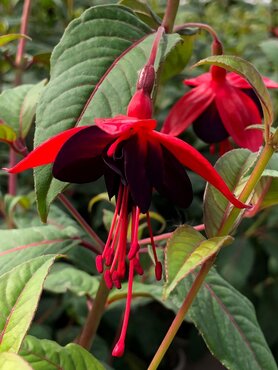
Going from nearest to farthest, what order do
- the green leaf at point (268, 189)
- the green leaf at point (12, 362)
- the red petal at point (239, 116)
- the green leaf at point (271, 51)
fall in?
the green leaf at point (12, 362)
the green leaf at point (268, 189)
the red petal at point (239, 116)
the green leaf at point (271, 51)

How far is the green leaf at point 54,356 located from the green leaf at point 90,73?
0.12m

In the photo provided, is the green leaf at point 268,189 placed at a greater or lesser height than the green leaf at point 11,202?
greater

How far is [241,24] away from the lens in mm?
2262

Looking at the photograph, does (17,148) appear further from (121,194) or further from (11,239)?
(121,194)

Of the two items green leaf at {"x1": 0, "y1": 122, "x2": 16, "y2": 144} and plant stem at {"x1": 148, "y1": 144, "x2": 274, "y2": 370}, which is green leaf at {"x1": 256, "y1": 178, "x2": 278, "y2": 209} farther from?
green leaf at {"x1": 0, "y1": 122, "x2": 16, "y2": 144}

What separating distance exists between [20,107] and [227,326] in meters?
0.37

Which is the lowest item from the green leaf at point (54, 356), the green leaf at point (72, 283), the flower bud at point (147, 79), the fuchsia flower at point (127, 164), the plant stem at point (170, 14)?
the green leaf at point (72, 283)

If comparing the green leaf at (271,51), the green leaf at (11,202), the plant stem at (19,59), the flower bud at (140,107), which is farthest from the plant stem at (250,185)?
the green leaf at (271,51)

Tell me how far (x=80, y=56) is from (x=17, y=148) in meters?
0.17

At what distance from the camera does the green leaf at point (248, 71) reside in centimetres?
46

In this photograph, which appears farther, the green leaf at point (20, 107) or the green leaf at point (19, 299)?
the green leaf at point (20, 107)

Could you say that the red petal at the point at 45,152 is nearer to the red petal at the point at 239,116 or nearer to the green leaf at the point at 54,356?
the green leaf at the point at 54,356

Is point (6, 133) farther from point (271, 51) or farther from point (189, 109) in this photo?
point (271, 51)

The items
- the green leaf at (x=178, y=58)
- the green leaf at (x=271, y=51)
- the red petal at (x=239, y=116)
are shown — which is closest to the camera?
the red petal at (x=239, y=116)
